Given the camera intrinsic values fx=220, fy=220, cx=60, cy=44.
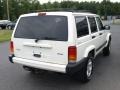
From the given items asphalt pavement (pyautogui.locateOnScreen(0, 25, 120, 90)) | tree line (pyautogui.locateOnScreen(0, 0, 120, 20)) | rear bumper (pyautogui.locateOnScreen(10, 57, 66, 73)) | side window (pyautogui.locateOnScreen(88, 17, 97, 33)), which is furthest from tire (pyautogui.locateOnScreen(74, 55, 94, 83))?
tree line (pyautogui.locateOnScreen(0, 0, 120, 20))

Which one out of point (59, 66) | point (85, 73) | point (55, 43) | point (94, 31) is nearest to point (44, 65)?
point (59, 66)

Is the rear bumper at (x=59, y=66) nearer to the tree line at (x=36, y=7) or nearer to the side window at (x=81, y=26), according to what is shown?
the side window at (x=81, y=26)

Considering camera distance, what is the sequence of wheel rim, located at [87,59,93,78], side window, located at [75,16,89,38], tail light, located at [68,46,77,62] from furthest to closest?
wheel rim, located at [87,59,93,78] < side window, located at [75,16,89,38] < tail light, located at [68,46,77,62]

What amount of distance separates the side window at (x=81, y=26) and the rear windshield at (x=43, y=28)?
0.41 meters

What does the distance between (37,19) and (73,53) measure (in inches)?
52.6

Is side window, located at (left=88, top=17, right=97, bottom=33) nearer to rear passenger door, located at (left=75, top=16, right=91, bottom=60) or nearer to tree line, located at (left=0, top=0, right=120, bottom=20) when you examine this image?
rear passenger door, located at (left=75, top=16, right=91, bottom=60)

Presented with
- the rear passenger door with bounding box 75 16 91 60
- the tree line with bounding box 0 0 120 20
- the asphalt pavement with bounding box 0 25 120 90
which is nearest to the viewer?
the rear passenger door with bounding box 75 16 91 60

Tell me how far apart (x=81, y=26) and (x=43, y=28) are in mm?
1001

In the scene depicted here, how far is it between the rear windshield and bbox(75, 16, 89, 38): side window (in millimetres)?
412

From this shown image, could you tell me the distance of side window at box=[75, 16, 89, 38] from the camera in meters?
5.51

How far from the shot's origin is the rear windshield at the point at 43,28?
5254mm

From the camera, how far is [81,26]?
18.8 ft

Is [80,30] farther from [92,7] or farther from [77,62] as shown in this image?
[92,7]

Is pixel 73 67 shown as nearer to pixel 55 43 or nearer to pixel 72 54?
pixel 72 54
